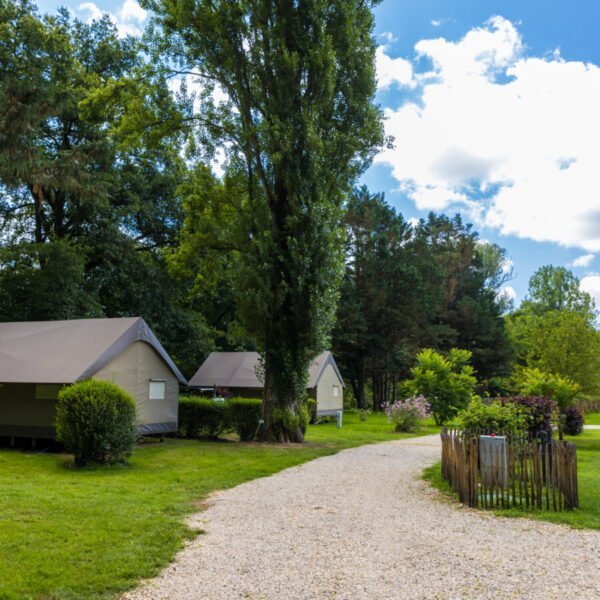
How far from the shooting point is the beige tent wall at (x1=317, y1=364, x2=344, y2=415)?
1026 inches

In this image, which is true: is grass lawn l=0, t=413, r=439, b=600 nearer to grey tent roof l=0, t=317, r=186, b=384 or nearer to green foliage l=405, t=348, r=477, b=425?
grey tent roof l=0, t=317, r=186, b=384

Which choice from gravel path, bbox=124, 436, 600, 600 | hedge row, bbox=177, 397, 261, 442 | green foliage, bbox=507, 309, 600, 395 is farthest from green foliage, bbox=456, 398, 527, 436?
green foliage, bbox=507, 309, 600, 395

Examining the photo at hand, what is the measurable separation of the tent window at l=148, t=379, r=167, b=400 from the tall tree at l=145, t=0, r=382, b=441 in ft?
9.30

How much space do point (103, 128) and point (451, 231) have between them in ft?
109

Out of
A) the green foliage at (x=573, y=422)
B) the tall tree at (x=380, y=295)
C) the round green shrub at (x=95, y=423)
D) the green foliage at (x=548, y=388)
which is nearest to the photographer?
the round green shrub at (x=95, y=423)

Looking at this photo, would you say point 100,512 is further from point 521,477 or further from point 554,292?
point 554,292

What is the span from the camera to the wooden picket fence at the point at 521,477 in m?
7.24

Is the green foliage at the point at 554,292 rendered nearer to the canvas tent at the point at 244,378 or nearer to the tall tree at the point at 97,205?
the canvas tent at the point at 244,378

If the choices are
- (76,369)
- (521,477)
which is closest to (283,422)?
(76,369)

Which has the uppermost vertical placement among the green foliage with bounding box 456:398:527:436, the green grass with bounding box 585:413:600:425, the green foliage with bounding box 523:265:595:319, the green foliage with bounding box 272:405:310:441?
the green foliage with bounding box 523:265:595:319

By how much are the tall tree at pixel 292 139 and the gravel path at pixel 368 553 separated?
675 centimetres

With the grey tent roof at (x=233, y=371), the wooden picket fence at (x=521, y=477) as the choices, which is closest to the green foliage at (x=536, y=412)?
the wooden picket fence at (x=521, y=477)

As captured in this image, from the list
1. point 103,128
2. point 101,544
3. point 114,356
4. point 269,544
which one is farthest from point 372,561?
point 103,128

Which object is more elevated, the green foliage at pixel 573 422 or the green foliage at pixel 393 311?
the green foliage at pixel 393 311
